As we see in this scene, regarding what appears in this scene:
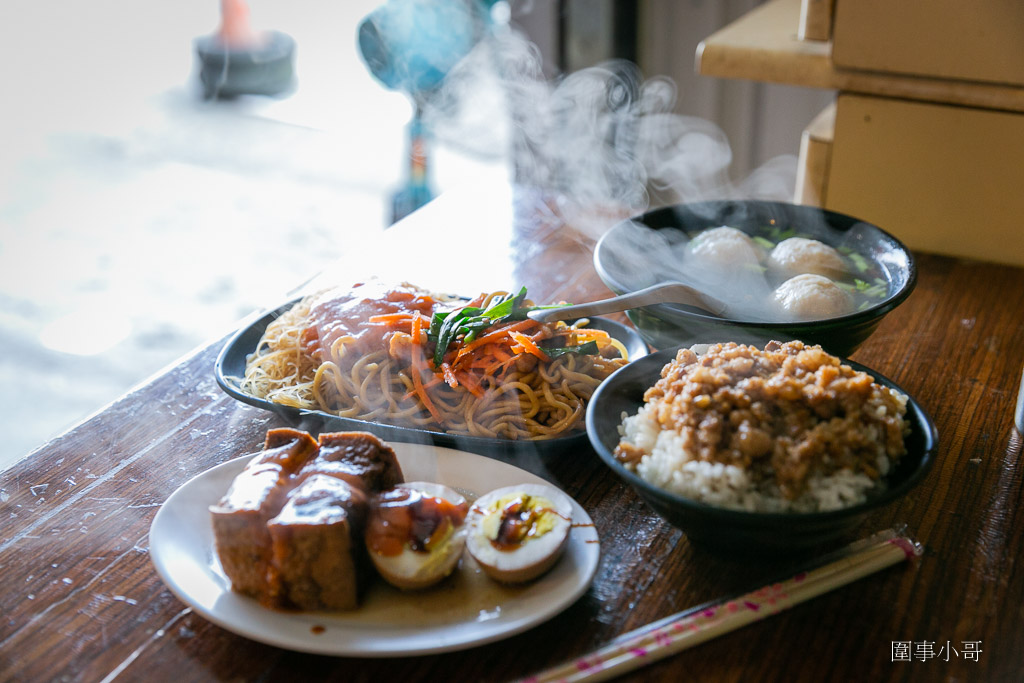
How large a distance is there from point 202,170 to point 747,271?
461cm

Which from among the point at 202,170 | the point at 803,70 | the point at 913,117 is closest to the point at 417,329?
the point at 803,70

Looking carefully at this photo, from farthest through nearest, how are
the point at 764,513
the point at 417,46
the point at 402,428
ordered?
the point at 417,46 → the point at 402,428 → the point at 764,513

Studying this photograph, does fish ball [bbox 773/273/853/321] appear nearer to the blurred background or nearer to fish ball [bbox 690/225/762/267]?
fish ball [bbox 690/225/762/267]

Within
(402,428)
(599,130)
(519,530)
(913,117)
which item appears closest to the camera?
(519,530)

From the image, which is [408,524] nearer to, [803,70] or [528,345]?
[528,345]

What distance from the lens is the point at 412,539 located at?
48.9 inches

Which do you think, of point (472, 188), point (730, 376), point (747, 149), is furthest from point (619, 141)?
point (730, 376)

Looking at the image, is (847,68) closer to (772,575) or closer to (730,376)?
(730,376)

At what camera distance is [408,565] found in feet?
4.03

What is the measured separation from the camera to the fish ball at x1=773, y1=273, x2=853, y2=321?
1.72 meters

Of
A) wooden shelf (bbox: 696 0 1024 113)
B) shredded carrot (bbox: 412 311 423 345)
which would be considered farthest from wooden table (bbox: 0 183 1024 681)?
wooden shelf (bbox: 696 0 1024 113)

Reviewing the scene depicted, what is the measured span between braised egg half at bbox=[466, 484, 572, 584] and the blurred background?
298cm

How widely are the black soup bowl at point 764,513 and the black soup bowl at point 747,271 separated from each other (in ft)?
0.77

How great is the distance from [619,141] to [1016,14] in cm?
254
